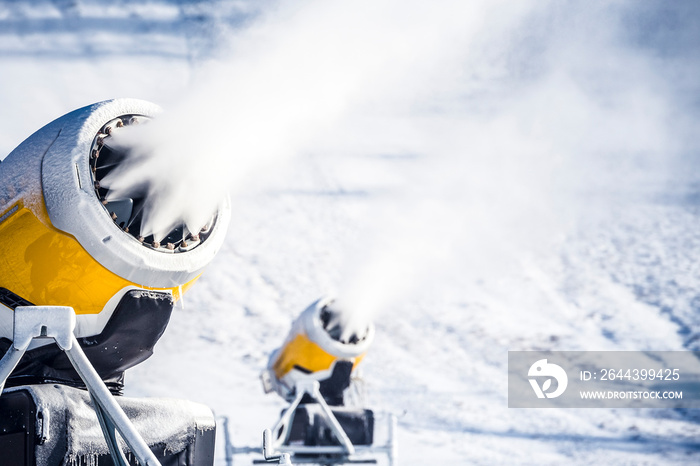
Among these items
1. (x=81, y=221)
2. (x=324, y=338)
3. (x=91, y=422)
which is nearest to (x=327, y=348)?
(x=324, y=338)

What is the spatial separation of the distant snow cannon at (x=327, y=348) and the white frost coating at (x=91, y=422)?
514 cm

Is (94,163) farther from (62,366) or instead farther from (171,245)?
(62,366)

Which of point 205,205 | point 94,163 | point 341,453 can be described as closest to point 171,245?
point 205,205

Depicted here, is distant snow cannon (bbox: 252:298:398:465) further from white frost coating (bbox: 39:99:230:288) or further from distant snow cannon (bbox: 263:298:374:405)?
white frost coating (bbox: 39:99:230:288)

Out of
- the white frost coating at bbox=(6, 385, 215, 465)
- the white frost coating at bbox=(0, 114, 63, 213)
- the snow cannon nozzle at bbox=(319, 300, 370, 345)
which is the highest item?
the snow cannon nozzle at bbox=(319, 300, 370, 345)

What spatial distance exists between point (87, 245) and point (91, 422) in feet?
2.33

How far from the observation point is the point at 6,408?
2.32 m

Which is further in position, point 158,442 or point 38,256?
point 158,442

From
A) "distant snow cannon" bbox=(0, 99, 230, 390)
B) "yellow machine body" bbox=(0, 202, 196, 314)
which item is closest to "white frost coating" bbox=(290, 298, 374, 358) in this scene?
"distant snow cannon" bbox=(0, 99, 230, 390)

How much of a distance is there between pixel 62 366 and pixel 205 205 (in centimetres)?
93

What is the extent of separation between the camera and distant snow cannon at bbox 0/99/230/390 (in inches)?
103

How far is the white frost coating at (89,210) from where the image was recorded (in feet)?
8.52

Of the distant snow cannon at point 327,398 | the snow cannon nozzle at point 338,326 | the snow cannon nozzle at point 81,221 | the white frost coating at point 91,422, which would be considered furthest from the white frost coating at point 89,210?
the snow cannon nozzle at point 338,326

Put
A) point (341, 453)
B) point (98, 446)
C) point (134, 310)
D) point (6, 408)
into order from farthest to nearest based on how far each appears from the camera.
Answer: point (341, 453)
point (134, 310)
point (98, 446)
point (6, 408)
